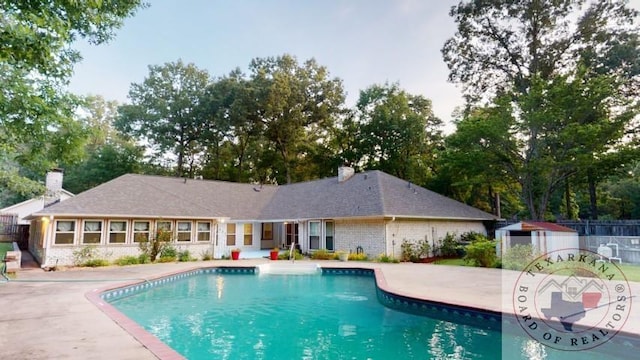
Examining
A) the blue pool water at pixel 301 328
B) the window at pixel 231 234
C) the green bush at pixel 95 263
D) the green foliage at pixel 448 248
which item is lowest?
the blue pool water at pixel 301 328

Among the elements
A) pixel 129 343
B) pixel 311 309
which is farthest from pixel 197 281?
pixel 129 343

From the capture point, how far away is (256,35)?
1838 centimetres

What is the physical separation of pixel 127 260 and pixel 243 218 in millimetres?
7188

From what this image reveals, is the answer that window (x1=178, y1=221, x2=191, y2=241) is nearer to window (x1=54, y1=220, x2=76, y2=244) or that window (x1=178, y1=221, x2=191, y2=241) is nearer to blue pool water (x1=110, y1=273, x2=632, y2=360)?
window (x1=54, y1=220, x2=76, y2=244)

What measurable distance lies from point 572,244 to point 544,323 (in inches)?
492

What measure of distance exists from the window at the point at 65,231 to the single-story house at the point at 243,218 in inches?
1.5

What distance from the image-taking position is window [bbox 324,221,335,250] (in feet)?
A: 67.2

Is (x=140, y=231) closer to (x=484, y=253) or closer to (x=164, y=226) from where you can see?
(x=164, y=226)

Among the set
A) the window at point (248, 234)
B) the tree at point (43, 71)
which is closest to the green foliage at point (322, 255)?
the window at point (248, 234)

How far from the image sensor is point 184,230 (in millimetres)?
19703

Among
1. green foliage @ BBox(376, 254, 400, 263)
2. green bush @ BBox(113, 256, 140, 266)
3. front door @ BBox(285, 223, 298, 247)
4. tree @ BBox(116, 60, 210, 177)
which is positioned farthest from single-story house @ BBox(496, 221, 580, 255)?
tree @ BBox(116, 60, 210, 177)

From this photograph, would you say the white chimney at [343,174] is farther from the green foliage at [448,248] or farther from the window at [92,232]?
the window at [92,232]

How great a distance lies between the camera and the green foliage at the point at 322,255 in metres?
19.1

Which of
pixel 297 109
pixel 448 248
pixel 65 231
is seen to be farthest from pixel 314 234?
pixel 297 109
